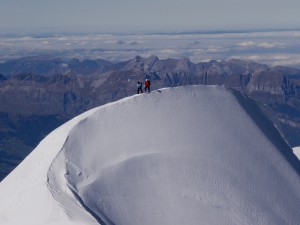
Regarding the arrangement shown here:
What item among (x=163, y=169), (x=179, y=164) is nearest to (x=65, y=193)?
→ (x=163, y=169)

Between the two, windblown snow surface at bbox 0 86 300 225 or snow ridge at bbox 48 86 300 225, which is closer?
windblown snow surface at bbox 0 86 300 225

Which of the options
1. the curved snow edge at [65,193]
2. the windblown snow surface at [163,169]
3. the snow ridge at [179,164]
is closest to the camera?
the curved snow edge at [65,193]

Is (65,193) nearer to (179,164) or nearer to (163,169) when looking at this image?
(163,169)

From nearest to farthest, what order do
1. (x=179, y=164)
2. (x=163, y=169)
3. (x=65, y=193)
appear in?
(x=65, y=193), (x=163, y=169), (x=179, y=164)

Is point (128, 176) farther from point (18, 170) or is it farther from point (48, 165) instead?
point (18, 170)

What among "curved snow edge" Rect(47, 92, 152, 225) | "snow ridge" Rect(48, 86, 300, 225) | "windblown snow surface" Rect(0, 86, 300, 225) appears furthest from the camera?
"snow ridge" Rect(48, 86, 300, 225)
